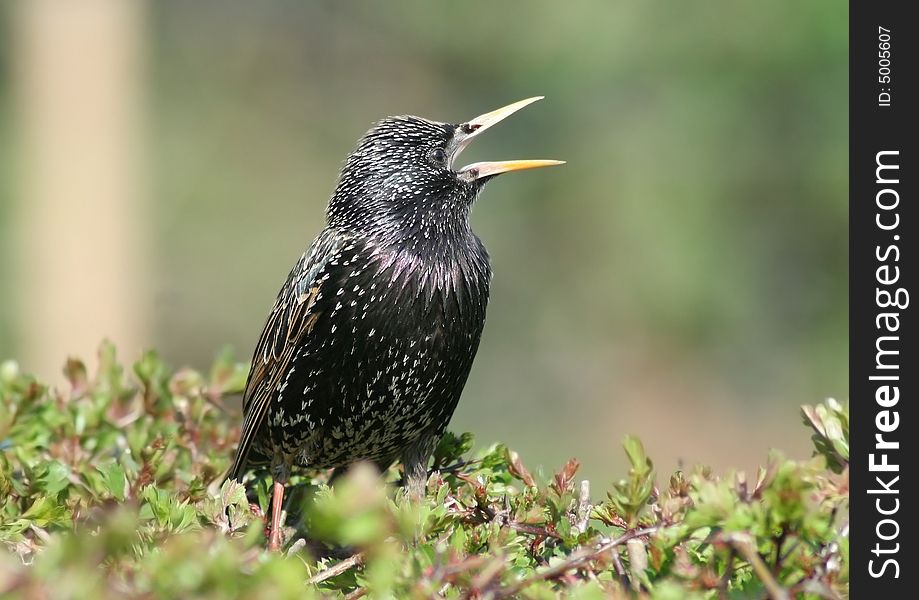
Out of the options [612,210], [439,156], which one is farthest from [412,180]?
[612,210]

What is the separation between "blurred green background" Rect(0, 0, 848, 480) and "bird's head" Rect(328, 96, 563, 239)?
29.7 ft

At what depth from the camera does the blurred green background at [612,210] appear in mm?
13695

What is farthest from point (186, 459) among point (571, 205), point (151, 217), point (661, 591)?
point (571, 205)

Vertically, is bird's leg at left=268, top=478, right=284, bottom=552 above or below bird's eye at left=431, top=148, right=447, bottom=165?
below

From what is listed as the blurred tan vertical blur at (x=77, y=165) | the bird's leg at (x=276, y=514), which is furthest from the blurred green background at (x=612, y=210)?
the bird's leg at (x=276, y=514)

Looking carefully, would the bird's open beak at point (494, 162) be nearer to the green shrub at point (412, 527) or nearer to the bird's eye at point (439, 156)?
the bird's eye at point (439, 156)

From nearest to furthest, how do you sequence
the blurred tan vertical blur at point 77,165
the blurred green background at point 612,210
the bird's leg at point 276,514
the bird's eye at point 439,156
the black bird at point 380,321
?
the bird's leg at point 276,514 < the black bird at point 380,321 < the bird's eye at point 439,156 < the blurred tan vertical blur at point 77,165 < the blurred green background at point 612,210

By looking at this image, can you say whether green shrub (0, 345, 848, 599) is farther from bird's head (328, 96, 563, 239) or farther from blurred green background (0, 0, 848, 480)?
blurred green background (0, 0, 848, 480)

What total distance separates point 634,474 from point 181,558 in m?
0.92

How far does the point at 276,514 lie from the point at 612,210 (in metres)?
11.2

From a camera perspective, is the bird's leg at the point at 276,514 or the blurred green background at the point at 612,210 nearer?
the bird's leg at the point at 276,514

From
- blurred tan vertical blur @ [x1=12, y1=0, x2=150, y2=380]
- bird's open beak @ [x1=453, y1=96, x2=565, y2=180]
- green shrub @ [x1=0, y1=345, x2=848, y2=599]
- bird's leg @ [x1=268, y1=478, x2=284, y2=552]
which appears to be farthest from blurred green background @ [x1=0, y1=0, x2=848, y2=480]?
green shrub @ [x1=0, y1=345, x2=848, y2=599]

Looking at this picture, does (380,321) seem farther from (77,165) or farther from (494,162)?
(77,165)

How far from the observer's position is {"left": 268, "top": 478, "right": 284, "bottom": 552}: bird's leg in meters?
3.23
